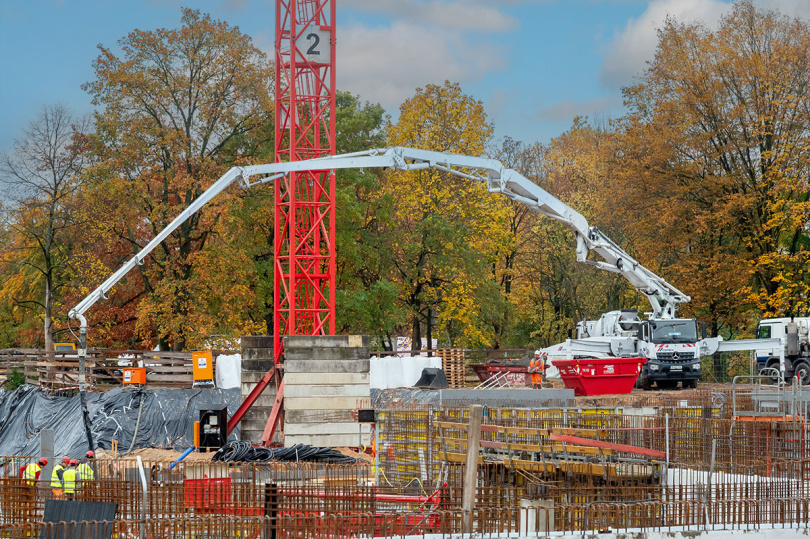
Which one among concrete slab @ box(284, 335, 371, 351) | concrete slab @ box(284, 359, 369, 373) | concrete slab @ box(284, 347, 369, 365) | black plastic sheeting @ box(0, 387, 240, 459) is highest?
concrete slab @ box(284, 335, 371, 351)

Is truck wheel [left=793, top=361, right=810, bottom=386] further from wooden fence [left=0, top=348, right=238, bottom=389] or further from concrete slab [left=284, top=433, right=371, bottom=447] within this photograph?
wooden fence [left=0, top=348, right=238, bottom=389]

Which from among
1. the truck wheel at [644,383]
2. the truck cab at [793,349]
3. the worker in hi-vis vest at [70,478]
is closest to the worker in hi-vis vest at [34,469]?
the worker in hi-vis vest at [70,478]

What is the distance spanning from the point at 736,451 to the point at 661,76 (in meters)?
25.8

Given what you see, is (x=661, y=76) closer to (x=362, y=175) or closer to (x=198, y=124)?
(x=362, y=175)

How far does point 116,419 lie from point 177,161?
12596 millimetres

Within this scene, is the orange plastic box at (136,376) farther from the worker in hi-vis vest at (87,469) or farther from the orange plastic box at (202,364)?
the worker in hi-vis vest at (87,469)

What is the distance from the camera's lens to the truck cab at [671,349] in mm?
31125

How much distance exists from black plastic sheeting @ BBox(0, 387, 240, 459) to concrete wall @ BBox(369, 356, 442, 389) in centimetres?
568

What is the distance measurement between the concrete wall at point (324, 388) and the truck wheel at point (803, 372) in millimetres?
17723

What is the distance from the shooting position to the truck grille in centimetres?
3111

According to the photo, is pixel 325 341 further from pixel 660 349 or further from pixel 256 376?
pixel 660 349

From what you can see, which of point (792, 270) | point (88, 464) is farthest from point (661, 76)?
point (88, 464)

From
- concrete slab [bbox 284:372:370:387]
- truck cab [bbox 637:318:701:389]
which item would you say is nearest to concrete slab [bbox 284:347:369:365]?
concrete slab [bbox 284:372:370:387]

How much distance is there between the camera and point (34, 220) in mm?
39344
